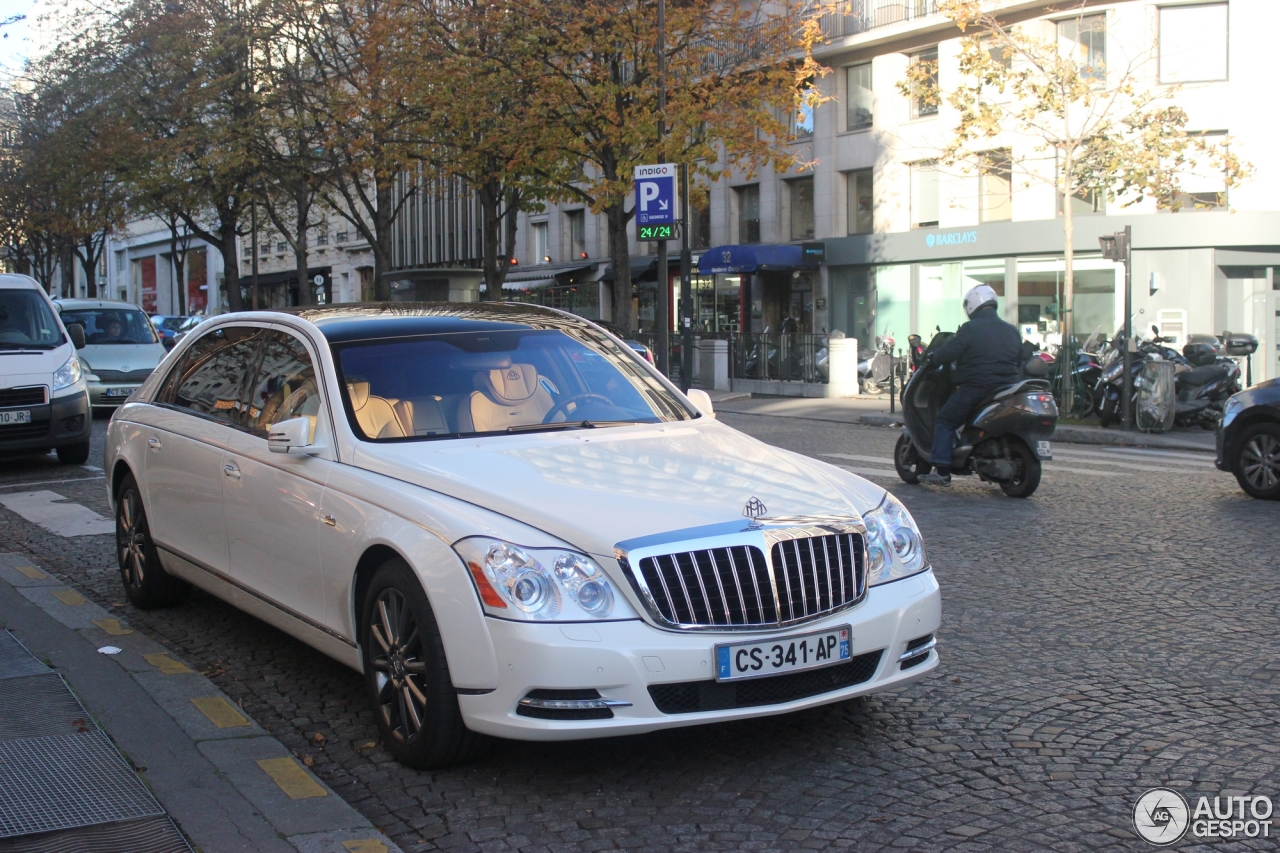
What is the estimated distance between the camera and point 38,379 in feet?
40.7

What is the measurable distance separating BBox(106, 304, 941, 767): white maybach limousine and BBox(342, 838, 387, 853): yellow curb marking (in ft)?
1.65

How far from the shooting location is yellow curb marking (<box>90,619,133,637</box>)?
20.0ft

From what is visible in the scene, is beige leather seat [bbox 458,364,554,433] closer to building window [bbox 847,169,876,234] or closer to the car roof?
the car roof

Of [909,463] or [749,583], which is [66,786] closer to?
[749,583]

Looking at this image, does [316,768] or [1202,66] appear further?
[1202,66]

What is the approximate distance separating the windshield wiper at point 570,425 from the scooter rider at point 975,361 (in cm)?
619

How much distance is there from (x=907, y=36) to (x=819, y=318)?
825 cm

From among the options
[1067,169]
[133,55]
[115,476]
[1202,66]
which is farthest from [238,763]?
[133,55]

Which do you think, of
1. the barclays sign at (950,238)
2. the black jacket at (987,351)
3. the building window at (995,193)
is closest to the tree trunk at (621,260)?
the building window at (995,193)

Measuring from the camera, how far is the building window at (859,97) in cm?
3638

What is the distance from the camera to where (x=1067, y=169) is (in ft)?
76.9

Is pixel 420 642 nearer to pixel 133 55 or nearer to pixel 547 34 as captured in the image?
pixel 547 34

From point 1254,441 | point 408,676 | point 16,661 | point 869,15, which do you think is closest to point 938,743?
point 408,676

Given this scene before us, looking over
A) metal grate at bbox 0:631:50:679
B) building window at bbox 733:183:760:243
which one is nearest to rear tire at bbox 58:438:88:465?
metal grate at bbox 0:631:50:679
